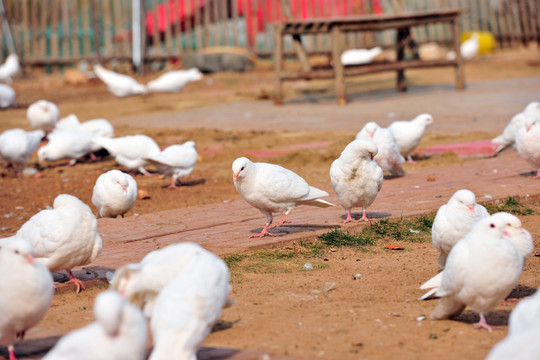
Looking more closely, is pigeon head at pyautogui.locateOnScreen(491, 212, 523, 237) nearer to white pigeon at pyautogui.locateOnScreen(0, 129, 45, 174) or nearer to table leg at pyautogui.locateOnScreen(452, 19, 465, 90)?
white pigeon at pyautogui.locateOnScreen(0, 129, 45, 174)

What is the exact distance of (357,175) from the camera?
6664 millimetres

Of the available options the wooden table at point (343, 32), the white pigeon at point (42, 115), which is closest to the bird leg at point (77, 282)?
the white pigeon at point (42, 115)

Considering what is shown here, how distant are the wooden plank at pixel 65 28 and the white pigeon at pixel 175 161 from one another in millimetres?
13451

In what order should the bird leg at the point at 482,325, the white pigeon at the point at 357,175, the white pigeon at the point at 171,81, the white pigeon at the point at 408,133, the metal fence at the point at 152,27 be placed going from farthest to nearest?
the metal fence at the point at 152,27, the white pigeon at the point at 171,81, the white pigeon at the point at 408,133, the white pigeon at the point at 357,175, the bird leg at the point at 482,325

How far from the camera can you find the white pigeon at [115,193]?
306 inches

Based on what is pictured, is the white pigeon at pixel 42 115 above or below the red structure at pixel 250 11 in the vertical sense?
below

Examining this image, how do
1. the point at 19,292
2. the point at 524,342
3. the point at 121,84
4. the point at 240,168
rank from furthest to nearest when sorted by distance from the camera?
1. the point at 121,84
2. the point at 240,168
3. the point at 19,292
4. the point at 524,342

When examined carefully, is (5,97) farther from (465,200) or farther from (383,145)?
(465,200)

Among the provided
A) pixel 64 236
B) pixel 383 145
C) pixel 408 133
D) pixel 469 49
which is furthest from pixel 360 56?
pixel 64 236

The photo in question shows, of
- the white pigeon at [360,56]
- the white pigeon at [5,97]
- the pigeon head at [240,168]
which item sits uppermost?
the white pigeon at [360,56]

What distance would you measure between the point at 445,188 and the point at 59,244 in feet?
13.7

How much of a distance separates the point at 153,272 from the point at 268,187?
2.54 metres

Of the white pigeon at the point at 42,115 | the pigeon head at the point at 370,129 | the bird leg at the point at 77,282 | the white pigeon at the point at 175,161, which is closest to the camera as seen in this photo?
the bird leg at the point at 77,282

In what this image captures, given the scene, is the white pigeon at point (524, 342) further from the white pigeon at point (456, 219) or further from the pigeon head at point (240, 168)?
the pigeon head at point (240, 168)
